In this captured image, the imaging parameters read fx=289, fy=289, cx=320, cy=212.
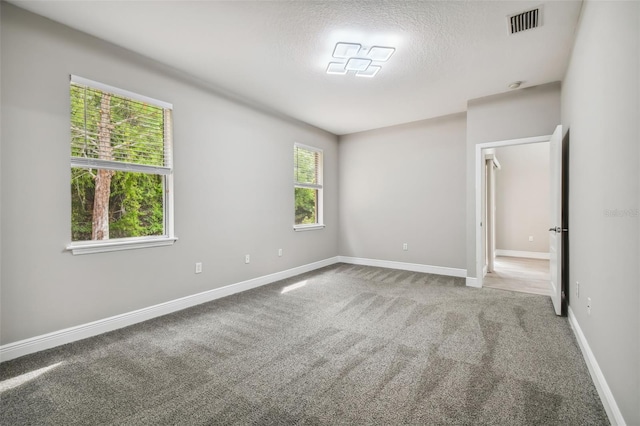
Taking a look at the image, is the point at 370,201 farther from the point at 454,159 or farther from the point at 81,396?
the point at 81,396

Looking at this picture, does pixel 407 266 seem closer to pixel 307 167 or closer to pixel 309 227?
pixel 309 227

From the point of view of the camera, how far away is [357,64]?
2.92m

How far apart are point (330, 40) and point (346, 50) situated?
0.20m

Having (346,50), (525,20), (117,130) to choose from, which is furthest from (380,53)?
(117,130)

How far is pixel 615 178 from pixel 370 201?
418 centimetres

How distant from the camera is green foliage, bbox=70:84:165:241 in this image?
2566mm

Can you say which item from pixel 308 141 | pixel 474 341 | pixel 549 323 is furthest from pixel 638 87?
pixel 308 141

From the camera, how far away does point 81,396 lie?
1746 mm

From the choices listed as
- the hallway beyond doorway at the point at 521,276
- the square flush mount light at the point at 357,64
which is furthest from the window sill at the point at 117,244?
the hallway beyond doorway at the point at 521,276

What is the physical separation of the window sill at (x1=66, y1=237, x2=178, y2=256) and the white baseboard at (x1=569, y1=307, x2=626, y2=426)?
3.59 m

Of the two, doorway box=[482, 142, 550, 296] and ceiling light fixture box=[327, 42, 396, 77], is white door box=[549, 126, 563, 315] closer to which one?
ceiling light fixture box=[327, 42, 396, 77]

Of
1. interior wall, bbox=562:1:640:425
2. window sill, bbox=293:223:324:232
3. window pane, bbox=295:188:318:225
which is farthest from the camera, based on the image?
window pane, bbox=295:188:318:225

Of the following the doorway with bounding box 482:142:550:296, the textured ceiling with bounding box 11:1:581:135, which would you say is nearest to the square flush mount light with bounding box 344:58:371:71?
the textured ceiling with bounding box 11:1:581:135

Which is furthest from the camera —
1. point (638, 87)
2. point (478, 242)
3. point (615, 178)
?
point (478, 242)
